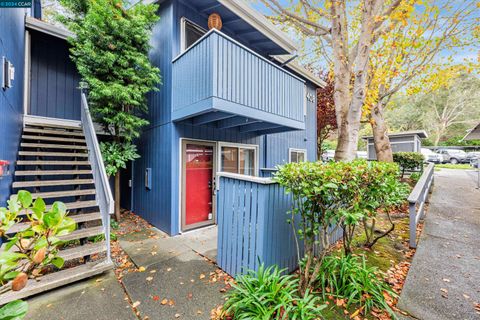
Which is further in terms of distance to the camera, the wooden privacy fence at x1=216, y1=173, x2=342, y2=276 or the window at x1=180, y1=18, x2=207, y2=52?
the window at x1=180, y1=18, x2=207, y2=52

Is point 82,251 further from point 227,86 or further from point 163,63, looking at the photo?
point 163,63

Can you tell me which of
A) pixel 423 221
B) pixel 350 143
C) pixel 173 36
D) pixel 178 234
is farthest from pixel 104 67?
pixel 423 221

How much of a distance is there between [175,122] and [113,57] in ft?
6.26

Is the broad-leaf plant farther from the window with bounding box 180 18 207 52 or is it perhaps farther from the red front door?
the window with bounding box 180 18 207 52

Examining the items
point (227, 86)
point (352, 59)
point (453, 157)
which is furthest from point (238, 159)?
point (453, 157)

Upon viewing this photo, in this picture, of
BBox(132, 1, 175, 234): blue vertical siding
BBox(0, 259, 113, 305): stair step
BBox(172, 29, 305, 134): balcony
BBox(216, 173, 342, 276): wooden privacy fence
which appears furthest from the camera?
BBox(132, 1, 175, 234): blue vertical siding

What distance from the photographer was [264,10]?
805 cm

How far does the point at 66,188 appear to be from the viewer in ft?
20.0

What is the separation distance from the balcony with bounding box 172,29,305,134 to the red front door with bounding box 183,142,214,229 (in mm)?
775

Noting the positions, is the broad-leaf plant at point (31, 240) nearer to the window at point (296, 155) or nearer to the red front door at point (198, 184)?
the red front door at point (198, 184)

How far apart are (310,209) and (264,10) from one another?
8.24 metres

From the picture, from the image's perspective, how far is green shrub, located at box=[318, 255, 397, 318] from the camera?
2600 mm

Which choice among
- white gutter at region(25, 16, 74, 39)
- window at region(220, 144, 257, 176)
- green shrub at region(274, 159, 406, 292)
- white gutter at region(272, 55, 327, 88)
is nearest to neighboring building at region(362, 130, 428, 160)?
white gutter at region(272, 55, 327, 88)

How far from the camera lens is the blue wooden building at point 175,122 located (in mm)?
3625
